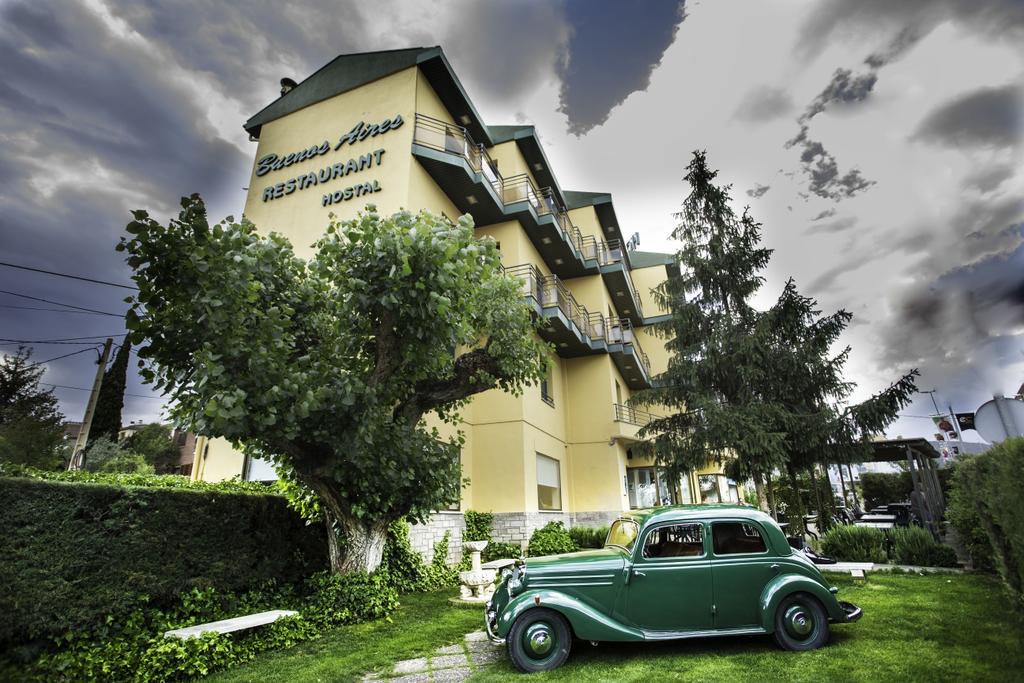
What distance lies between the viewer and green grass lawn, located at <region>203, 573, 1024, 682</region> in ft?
14.0

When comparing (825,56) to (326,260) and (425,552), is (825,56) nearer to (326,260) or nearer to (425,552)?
(326,260)

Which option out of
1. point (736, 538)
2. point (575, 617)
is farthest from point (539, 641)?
point (736, 538)

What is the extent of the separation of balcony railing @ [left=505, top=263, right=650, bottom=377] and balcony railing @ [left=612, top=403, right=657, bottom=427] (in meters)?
2.43

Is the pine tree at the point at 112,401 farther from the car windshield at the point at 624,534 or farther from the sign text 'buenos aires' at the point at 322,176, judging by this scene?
the car windshield at the point at 624,534

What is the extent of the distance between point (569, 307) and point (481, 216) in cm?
463

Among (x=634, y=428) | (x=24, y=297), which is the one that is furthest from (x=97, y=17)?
(x=634, y=428)

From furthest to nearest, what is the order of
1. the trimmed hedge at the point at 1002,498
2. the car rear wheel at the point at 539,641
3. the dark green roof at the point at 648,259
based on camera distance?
1. the dark green roof at the point at 648,259
2. the car rear wheel at the point at 539,641
3. the trimmed hedge at the point at 1002,498

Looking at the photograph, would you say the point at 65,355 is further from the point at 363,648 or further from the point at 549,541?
the point at 363,648

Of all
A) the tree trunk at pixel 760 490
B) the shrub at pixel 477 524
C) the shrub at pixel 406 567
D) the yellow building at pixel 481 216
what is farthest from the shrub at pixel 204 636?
the tree trunk at pixel 760 490

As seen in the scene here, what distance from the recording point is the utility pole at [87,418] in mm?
15516

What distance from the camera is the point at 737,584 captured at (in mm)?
4895

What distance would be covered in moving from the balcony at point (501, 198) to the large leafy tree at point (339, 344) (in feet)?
19.9

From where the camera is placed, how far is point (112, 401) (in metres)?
23.9

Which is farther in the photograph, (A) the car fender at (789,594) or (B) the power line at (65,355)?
(B) the power line at (65,355)
